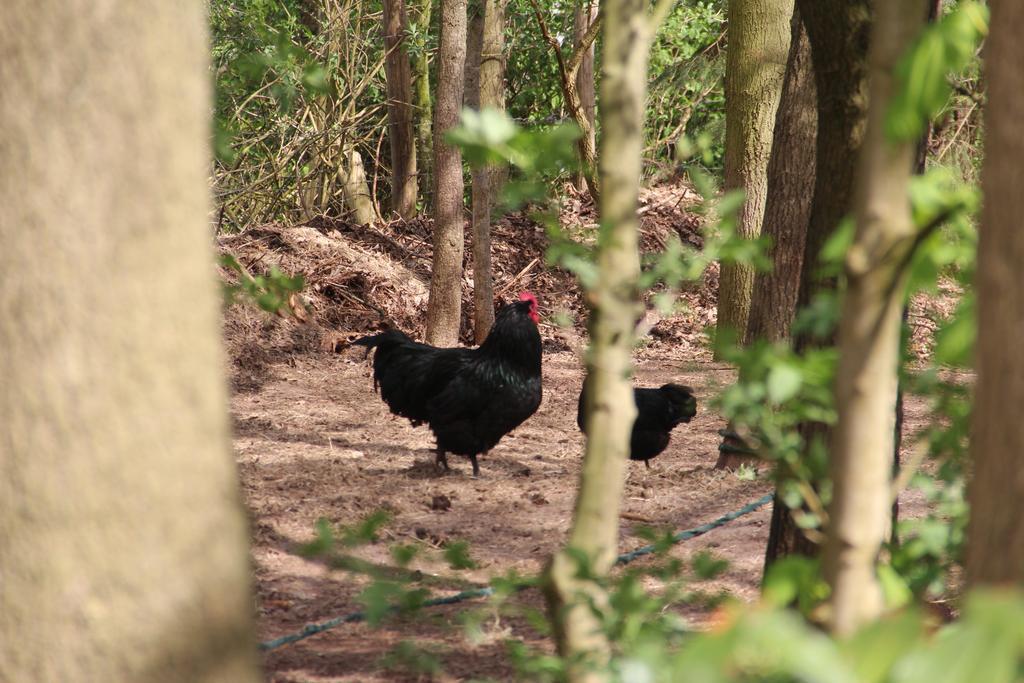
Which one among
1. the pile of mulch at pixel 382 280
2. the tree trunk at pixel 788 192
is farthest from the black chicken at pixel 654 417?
the pile of mulch at pixel 382 280

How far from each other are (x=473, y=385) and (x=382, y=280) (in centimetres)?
451

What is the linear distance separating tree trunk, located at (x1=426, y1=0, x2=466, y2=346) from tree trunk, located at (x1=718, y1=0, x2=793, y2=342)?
8.10 feet

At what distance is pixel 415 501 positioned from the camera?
6.18 m

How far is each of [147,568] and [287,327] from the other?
29.3ft

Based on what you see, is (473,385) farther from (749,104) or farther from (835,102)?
(835,102)

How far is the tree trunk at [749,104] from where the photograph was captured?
891 centimetres

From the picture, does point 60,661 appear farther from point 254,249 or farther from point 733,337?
point 254,249

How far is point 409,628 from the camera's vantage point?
4.21 m

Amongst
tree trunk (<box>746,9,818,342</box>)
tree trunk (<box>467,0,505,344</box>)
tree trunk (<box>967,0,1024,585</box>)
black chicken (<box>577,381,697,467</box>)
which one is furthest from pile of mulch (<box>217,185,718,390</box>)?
tree trunk (<box>967,0,1024,585</box>)

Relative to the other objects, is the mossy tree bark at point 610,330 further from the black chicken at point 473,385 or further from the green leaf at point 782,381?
the black chicken at point 473,385

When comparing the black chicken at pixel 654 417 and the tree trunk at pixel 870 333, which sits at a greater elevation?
the tree trunk at pixel 870 333

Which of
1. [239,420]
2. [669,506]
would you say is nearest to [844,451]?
[669,506]

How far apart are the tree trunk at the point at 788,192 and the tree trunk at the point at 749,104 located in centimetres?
261

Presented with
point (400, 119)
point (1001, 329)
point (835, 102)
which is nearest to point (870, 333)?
point (1001, 329)
